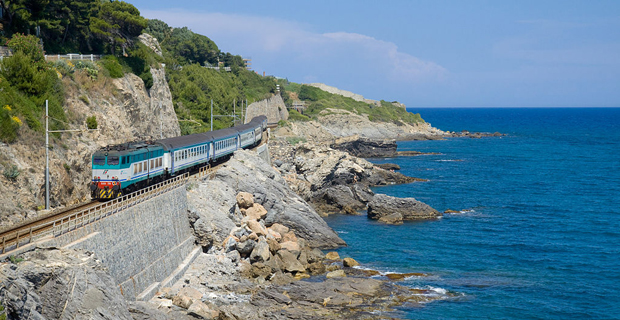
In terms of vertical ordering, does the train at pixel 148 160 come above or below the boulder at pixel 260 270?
Answer: above

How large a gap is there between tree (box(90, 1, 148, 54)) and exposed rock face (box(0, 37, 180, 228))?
5.71 m

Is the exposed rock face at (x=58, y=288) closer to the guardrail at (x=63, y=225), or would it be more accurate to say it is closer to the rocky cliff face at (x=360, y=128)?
the guardrail at (x=63, y=225)

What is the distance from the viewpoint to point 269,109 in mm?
133875

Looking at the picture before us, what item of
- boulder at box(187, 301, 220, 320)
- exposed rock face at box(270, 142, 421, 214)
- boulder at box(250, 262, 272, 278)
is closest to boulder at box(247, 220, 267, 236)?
boulder at box(250, 262, 272, 278)

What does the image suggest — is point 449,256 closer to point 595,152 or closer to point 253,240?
point 253,240

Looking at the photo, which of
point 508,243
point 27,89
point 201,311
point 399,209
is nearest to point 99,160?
point 27,89

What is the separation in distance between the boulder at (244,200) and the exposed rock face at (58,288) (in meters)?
20.4

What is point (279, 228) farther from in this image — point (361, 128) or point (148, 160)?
point (361, 128)

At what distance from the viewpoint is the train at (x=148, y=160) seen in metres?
32.8

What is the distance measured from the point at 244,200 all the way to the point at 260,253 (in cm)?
724

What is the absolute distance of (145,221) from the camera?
28516mm

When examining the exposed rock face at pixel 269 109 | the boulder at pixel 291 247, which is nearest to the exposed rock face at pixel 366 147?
the exposed rock face at pixel 269 109

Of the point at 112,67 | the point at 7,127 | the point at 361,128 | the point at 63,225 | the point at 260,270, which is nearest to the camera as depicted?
the point at 63,225

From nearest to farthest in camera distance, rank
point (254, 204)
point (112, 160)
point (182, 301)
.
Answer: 1. point (182, 301)
2. point (112, 160)
3. point (254, 204)
